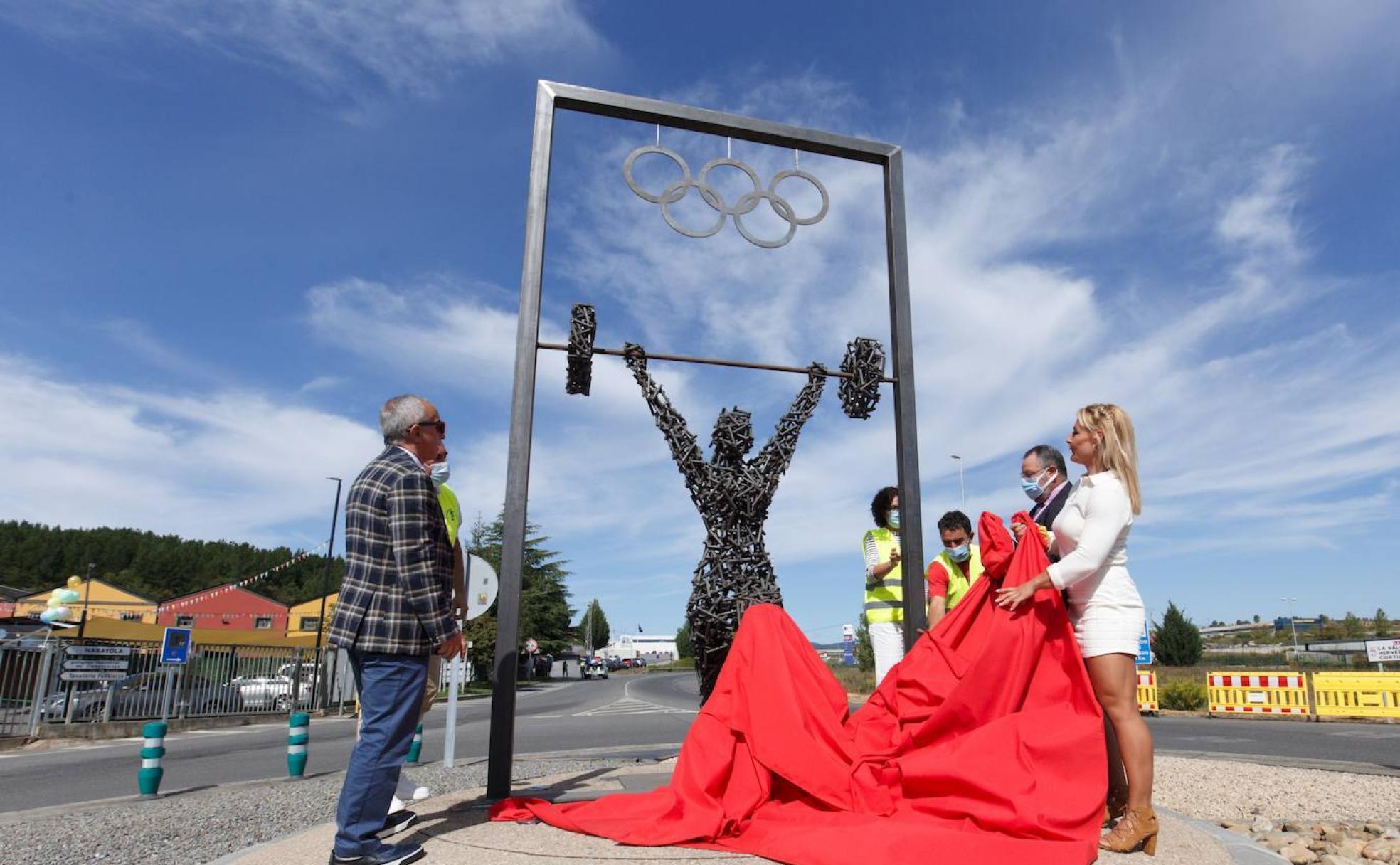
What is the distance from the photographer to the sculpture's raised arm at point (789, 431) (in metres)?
5.35

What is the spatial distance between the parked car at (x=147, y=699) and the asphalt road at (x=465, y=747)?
932 mm

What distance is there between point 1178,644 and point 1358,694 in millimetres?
19557

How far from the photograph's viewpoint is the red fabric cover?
300 cm

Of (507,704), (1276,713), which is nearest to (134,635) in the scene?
(507,704)

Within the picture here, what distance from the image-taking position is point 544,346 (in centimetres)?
530

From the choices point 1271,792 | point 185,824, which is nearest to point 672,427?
point 185,824

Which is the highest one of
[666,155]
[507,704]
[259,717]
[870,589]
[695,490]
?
[666,155]

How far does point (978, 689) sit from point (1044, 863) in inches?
31.3

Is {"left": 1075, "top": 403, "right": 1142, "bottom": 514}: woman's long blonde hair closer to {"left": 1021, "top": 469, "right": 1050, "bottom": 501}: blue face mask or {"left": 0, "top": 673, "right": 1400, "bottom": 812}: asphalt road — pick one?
{"left": 1021, "top": 469, "right": 1050, "bottom": 501}: blue face mask

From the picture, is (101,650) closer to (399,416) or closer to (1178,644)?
(399,416)

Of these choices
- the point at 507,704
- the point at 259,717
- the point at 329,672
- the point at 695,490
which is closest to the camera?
the point at 507,704

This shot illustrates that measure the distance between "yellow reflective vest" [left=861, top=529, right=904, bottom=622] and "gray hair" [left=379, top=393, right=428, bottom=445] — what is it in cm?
323

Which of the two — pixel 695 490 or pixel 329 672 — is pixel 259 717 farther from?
pixel 695 490

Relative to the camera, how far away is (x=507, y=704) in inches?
184
